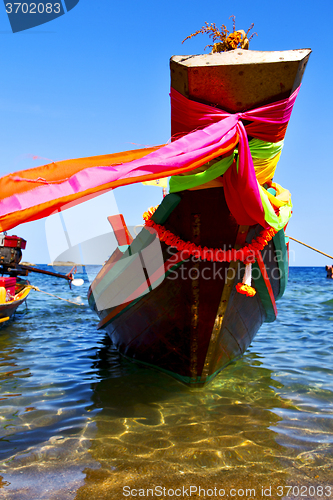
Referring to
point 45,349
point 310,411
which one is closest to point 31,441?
point 310,411

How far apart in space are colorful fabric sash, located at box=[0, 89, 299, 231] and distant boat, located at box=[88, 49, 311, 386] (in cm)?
2

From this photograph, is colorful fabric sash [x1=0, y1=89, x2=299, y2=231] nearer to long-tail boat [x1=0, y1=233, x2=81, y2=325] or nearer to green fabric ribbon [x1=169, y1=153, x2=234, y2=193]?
green fabric ribbon [x1=169, y1=153, x2=234, y2=193]

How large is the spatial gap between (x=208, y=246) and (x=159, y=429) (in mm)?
1767

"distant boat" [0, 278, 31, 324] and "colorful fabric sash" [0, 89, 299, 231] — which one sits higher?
"colorful fabric sash" [0, 89, 299, 231]

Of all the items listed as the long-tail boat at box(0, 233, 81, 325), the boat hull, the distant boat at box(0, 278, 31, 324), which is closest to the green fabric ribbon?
the boat hull

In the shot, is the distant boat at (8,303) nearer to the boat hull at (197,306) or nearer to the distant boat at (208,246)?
the distant boat at (208,246)

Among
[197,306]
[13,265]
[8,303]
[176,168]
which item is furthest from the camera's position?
[13,265]

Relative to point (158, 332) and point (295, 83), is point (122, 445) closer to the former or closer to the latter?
point (158, 332)

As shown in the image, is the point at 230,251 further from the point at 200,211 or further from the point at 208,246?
the point at 200,211

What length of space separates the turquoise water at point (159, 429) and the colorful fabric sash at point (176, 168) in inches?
74.0

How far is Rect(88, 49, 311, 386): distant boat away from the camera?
104 inches

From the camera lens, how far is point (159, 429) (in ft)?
10.5

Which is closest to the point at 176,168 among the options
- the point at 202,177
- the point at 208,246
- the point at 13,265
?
the point at 202,177

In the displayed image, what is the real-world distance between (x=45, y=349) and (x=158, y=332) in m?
3.10
